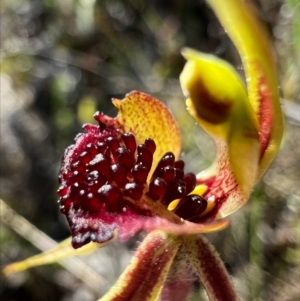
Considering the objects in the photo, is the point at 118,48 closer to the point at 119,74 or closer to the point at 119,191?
the point at 119,74

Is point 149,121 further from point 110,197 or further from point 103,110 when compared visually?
point 103,110

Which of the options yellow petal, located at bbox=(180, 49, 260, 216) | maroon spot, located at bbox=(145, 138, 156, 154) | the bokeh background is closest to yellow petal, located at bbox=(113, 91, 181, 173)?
maroon spot, located at bbox=(145, 138, 156, 154)

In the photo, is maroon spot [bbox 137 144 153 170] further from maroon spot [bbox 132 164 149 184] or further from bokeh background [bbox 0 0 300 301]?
bokeh background [bbox 0 0 300 301]

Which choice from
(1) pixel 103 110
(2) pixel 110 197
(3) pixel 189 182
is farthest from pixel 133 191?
(1) pixel 103 110

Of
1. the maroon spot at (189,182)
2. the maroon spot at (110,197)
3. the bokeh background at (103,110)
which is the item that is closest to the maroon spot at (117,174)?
the maroon spot at (110,197)

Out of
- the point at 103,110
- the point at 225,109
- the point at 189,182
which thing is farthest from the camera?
the point at 103,110

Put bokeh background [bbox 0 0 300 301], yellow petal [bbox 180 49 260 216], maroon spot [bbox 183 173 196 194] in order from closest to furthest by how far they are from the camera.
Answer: yellow petal [bbox 180 49 260 216] → maroon spot [bbox 183 173 196 194] → bokeh background [bbox 0 0 300 301]

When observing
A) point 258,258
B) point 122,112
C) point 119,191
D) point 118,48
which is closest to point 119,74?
point 118,48
